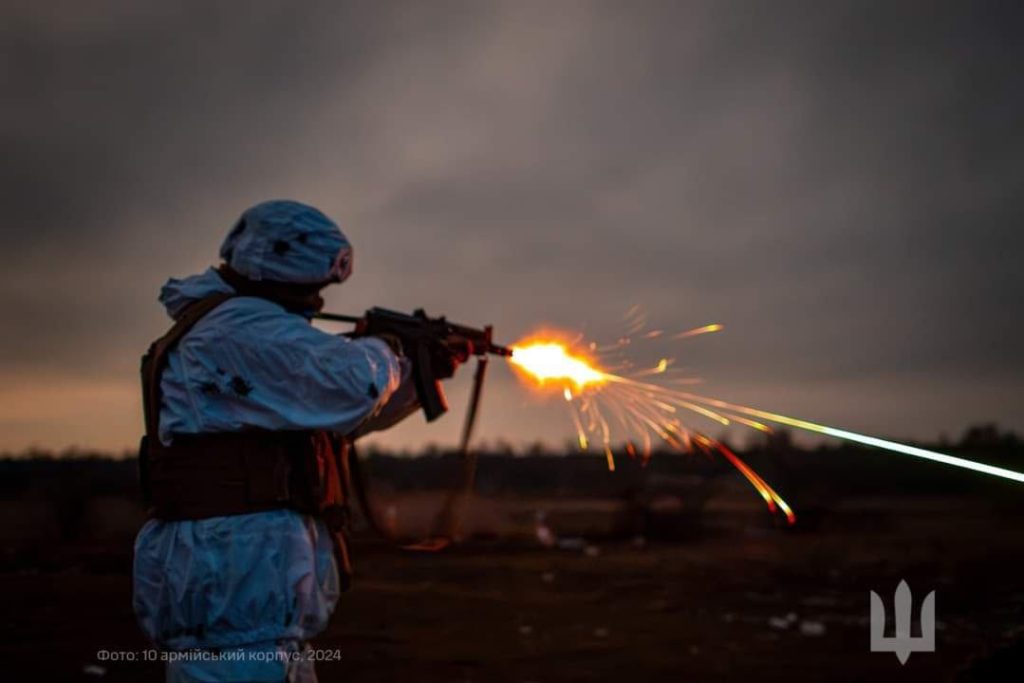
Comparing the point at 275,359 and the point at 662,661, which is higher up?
the point at 275,359

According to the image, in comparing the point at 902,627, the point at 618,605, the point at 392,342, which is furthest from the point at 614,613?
the point at 392,342

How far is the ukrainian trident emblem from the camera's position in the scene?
10156 millimetres

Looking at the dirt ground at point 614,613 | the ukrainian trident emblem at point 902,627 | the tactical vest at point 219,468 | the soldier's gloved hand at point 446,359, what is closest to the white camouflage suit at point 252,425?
the tactical vest at point 219,468

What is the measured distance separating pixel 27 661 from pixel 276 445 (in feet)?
22.4

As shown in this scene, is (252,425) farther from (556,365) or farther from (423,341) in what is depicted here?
(556,365)

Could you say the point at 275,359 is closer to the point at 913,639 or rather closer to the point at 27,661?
the point at 27,661

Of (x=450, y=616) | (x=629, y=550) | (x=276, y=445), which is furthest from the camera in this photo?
(x=629, y=550)

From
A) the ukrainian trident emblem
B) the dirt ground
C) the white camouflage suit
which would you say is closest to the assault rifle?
the white camouflage suit

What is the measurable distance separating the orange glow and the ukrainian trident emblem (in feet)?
18.1

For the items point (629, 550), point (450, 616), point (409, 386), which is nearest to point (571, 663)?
point (450, 616)

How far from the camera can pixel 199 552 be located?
3523mm

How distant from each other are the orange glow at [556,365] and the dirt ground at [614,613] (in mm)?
3678

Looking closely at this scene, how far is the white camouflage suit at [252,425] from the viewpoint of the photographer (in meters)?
3.48

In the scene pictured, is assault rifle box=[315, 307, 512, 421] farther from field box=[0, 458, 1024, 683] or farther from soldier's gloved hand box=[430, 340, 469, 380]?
field box=[0, 458, 1024, 683]
